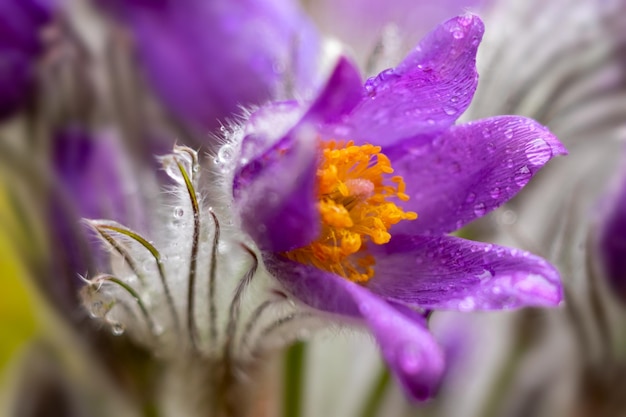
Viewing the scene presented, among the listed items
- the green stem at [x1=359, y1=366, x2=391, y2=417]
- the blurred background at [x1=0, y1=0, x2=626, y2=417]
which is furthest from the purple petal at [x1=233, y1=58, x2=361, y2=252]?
the green stem at [x1=359, y1=366, x2=391, y2=417]

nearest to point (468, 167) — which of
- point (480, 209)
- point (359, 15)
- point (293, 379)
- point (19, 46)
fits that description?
point (480, 209)

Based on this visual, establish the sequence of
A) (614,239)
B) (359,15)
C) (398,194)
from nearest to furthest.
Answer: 1. (398,194)
2. (614,239)
3. (359,15)

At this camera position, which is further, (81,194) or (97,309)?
(81,194)

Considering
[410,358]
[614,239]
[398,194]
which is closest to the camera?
[410,358]

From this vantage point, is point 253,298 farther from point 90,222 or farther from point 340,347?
point 340,347

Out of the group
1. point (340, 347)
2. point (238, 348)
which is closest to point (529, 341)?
point (340, 347)

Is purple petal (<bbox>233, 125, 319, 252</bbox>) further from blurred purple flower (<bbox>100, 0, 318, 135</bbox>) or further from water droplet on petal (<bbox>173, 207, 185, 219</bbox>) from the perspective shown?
blurred purple flower (<bbox>100, 0, 318, 135</bbox>)

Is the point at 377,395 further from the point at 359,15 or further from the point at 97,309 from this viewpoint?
the point at 359,15
